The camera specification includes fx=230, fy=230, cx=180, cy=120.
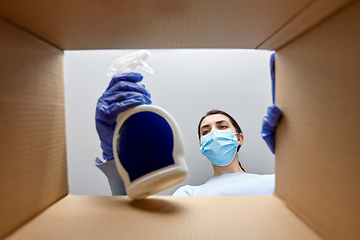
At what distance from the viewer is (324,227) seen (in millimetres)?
355

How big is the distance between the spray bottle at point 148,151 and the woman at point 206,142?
0.05 meters

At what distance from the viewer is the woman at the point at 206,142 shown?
22.6 inches

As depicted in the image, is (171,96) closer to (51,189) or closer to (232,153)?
(232,153)

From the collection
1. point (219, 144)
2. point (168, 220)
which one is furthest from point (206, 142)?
point (168, 220)

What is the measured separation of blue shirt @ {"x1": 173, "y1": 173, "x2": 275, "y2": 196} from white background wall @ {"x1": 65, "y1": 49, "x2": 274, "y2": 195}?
0.22m

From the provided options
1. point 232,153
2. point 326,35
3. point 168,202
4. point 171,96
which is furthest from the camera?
point 171,96

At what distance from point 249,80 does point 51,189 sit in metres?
1.22

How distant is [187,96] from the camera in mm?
1364

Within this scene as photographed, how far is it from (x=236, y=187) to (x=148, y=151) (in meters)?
0.73

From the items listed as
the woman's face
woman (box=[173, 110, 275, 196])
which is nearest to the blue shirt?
woman (box=[173, 110, 275, 196])

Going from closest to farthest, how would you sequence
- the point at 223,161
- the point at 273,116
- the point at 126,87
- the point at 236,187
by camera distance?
1. the point at 273,116
2. the point at 126,87
3. the point at 236,187
4. the point at 223,161

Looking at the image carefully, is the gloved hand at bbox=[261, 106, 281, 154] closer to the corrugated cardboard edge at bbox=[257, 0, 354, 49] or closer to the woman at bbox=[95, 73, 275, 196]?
the corrugated cardboard edge at bbox=[257, 0, 354, 49]

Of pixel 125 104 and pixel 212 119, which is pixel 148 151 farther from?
pixel 212 119

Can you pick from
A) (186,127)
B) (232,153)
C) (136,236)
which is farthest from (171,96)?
(136,236)
